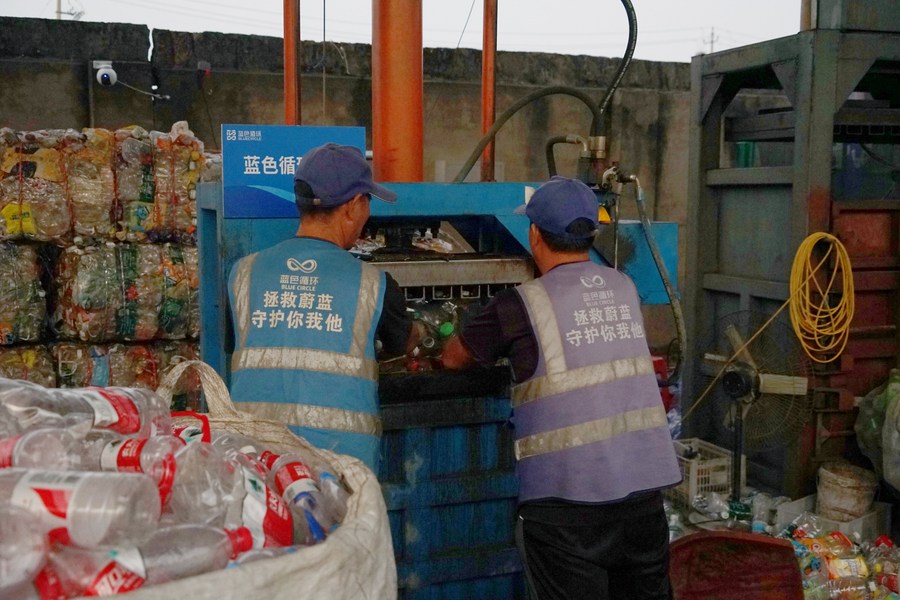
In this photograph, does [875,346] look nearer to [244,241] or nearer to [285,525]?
[244,241]

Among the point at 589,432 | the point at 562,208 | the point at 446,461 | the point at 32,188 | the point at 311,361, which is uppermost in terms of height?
the point at 32,188

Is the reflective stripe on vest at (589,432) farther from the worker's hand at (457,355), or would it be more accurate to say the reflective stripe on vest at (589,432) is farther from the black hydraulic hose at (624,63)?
the black hydraulic hose at (624,63)

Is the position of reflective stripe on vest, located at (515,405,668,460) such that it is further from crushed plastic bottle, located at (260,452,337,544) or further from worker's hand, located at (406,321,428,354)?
crushed plastic bottle, located at (260,452,337,544)

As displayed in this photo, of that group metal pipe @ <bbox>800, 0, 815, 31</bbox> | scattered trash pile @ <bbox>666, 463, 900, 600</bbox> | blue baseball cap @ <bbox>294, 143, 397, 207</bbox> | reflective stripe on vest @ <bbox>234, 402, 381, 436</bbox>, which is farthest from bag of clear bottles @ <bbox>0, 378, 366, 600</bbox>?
metal pipe @ <bbox>800, 0, 815, 31</bbox>

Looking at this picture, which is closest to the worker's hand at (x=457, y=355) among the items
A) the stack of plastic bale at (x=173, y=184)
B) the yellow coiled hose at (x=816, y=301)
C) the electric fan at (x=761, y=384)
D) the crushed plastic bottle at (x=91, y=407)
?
the crushed plastic bottle at (x=91, y=407)

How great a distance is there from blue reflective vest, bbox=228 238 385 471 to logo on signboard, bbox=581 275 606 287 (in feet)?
1.99

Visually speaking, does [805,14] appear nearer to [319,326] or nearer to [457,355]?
[457,355]

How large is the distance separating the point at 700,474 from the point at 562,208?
8.54 ft

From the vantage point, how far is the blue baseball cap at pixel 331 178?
2.71m

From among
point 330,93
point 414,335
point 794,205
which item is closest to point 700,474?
point 794,205

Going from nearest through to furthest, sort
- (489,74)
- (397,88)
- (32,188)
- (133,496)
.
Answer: (133,496) < (397,88) < (489,74) < (32,188)

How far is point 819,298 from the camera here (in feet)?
15.3

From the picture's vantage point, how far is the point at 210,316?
374cm

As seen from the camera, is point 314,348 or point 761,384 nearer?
point 314,348
